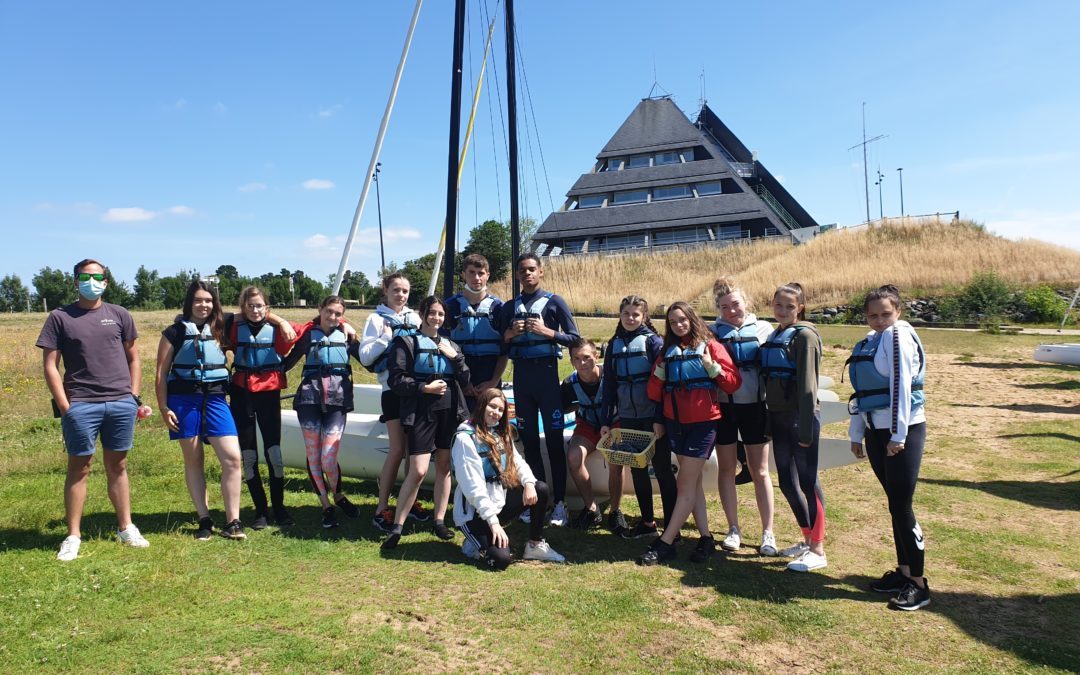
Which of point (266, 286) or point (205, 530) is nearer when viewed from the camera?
point (205, 530)

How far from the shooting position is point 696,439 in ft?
13.9

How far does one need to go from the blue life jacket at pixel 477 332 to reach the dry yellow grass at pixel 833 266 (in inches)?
947

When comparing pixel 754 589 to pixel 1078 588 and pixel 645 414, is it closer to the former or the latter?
pixel 645 414

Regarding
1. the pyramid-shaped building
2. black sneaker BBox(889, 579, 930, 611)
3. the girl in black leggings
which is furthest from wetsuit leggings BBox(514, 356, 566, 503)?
the pyramid-shaped building

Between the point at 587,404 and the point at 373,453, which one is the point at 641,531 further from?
the point at 373,453

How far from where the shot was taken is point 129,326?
169 inches

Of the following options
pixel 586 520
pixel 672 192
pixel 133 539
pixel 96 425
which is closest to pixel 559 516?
pixel 586 520

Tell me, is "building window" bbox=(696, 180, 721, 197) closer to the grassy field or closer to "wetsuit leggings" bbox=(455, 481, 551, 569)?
the grassy field

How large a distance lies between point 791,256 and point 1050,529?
99.8 feet

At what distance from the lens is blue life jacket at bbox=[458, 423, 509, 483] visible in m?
4.32

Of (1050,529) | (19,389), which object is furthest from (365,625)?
(19,389)

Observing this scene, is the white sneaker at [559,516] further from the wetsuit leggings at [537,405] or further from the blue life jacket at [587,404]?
the blue life jacket at [587,404]

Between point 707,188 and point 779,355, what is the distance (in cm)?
4379

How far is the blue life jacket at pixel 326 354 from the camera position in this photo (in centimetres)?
480
